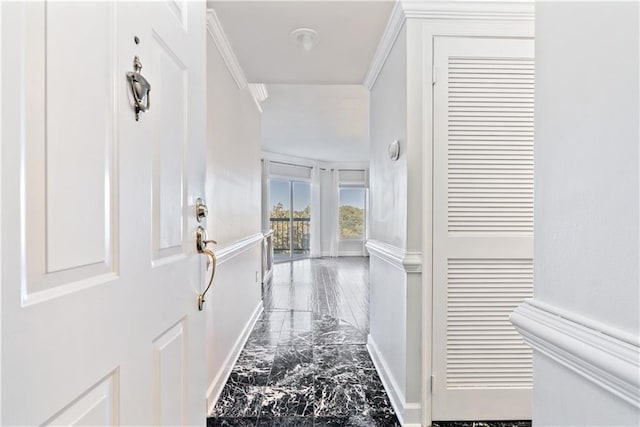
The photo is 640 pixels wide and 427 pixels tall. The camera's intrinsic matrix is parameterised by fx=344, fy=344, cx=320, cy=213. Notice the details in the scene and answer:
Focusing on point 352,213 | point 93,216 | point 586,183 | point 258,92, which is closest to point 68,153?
point 93,216

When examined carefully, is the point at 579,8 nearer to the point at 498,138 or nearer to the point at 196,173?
the point at 196,173

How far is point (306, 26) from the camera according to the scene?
1.96 metres

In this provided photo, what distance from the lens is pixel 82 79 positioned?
58 centimetres

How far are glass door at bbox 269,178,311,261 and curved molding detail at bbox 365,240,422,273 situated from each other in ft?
19.0

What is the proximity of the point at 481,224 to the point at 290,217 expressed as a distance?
671 centimetres

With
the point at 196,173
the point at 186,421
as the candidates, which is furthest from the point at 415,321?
the point at 196,173

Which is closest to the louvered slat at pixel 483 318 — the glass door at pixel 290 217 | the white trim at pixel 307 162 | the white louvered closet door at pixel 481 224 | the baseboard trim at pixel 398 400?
the white louvered closet door at pixel 481 224

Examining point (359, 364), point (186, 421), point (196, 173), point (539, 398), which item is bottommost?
point (359, 364)

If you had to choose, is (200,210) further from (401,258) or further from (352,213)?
(352,213)

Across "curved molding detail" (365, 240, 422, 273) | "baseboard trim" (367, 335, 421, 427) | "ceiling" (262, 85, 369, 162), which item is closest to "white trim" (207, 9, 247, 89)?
"ceiling" (262, 85, 369, 162)

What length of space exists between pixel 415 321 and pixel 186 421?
1.20 m

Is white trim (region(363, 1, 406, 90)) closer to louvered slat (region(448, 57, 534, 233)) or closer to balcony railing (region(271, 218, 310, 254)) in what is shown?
louvered slat (region(448, 57, 534, 233))

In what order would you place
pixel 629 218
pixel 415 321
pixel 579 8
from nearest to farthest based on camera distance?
pixel 629 218, pixel 579 8, pixel 415 321

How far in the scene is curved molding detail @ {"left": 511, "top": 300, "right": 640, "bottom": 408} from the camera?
1.58ft
